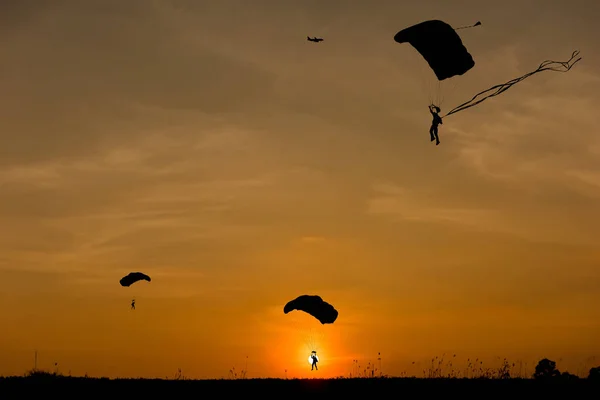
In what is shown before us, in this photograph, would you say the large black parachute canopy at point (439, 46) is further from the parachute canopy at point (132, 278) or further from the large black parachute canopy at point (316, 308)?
the parachute canopy at point (132, 278)

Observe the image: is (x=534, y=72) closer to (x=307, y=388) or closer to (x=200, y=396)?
(x=307, y=388)

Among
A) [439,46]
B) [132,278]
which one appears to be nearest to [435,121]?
[439,46]

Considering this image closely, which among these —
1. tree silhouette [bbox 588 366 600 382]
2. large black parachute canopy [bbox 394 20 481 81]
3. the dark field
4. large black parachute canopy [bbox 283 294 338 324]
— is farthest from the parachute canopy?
tree silhouette [bbox 588 366 600 382]

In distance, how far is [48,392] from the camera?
901 inches

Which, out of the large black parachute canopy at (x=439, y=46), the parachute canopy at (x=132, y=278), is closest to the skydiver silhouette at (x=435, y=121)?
the large black parachute canopy at (x=439, y=46)

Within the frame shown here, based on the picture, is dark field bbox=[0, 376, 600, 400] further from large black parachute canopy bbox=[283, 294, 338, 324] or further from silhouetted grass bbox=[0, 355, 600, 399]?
large black parachute canopy bbox=[283, 294, 338, 324]

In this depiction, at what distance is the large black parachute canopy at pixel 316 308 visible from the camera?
3738cm

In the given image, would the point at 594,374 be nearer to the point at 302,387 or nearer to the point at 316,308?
the point at 302,387

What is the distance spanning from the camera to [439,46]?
89.8ft

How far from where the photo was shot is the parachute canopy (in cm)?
4538

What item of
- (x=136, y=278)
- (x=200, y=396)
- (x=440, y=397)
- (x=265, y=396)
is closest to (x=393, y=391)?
(x=440, y=397)

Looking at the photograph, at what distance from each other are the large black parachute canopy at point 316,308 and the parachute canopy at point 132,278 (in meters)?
10.9

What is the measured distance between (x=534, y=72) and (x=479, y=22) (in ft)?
8.00

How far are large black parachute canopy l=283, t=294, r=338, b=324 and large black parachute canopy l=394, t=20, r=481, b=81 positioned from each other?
538 inches
